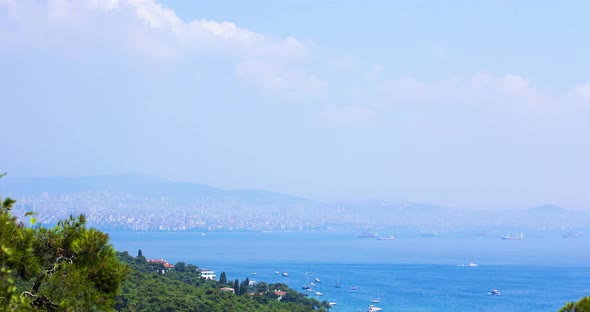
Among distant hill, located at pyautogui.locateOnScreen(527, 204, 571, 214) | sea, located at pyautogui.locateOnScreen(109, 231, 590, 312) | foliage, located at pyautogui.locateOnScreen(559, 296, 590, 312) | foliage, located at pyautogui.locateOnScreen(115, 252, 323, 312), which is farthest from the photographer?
distant hill, located at pyautogui.locateOnScreen(527, 204, 571, 214)

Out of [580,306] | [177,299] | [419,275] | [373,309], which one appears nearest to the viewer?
[580,306]

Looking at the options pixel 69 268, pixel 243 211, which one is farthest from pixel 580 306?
pixel 243 211

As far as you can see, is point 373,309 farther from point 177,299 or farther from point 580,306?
point 580,306

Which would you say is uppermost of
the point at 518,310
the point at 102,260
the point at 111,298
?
the point at 102,260

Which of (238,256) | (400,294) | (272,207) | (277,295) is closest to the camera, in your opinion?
(277,295)

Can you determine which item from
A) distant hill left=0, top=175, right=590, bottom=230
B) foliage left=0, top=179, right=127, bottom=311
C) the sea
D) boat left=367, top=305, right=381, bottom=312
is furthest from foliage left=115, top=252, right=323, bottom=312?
distant hill left=0, top=175, right=590, bottom=230

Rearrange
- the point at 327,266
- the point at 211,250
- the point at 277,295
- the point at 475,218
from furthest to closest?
the point at 475,218 → the point at 211,250 → the point at 327,266 → the point at 277,295

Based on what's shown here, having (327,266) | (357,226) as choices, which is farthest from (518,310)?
(357,226)

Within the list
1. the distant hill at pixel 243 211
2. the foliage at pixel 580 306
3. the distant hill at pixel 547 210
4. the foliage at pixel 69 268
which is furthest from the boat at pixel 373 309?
the distant hill at pixel 547 210

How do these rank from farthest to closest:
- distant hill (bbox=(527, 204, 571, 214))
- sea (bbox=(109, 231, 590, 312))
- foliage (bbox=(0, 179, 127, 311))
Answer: distant hill (bbox=(527, 204, 571, 214))
sea (bbox=(109, 231, 590, 312))
foliage (bbox=(0, 179, 127, 311))

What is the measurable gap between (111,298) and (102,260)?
0.82ft

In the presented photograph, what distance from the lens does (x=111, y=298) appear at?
364cm

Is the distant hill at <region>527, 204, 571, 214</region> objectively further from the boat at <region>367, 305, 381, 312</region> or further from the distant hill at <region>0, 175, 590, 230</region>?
the boat at <region>367, 305, 381, 312</region>

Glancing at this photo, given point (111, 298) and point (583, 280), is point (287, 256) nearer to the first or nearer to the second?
point (583, 280)
